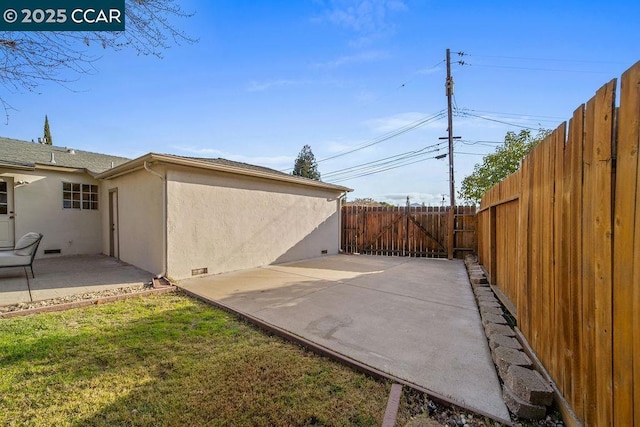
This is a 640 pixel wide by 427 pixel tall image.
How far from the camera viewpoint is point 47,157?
919cm

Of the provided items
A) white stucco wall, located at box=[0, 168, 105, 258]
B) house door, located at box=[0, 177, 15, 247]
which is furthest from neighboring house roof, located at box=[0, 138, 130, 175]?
house door, located at box=[0, 177, 15, 247]

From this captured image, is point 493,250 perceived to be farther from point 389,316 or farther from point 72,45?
point 72,45

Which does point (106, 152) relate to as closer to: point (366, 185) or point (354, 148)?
point (354, 148)

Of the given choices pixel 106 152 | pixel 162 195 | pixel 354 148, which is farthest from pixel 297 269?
pixel 354 148

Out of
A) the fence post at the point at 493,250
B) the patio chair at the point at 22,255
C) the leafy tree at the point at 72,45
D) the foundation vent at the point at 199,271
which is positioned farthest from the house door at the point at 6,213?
the fence post at the point at 493,250

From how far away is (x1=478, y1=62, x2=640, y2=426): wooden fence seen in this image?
4.19ft

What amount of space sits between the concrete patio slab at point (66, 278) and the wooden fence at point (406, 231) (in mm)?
7470

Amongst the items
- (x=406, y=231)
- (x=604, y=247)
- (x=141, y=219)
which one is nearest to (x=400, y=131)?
(x=406, y=231)

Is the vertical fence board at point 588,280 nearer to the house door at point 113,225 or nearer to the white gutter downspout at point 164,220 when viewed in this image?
the white gutter downspout at point 164,220

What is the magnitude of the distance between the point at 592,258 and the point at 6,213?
12.2 m

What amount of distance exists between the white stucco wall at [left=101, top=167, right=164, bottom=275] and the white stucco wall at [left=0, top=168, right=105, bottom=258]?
5.20 ft

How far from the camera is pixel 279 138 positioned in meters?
14.7

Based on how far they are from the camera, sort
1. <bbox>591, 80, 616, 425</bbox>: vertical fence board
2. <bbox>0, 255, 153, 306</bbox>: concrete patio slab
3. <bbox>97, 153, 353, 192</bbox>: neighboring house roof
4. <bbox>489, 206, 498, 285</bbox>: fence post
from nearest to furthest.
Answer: <bbox>591, 80, 616, 425</bbox>: vertical fence board, <bbox>0, 255, 153, 306</bbox>: concrete patio slab, <bbox>489, 206, 498, 285</bbox>: fence post, <bbox>97, 153, 353, 192</bbox>: neighboring house roof

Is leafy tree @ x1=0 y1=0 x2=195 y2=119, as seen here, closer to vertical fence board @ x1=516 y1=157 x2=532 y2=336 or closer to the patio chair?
the patio chair
